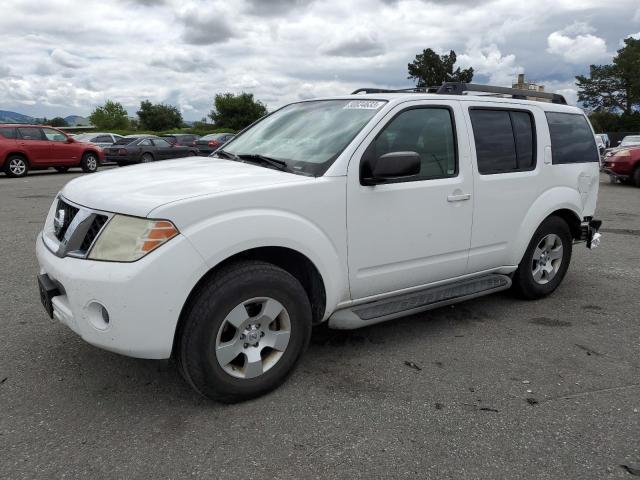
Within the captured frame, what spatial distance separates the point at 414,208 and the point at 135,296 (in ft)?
6.10

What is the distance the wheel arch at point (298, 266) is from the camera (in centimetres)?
304

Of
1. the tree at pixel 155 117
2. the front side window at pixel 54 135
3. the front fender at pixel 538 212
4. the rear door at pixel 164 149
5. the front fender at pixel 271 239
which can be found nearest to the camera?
the front fender at pixel 271 239

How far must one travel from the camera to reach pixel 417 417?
2867 mm

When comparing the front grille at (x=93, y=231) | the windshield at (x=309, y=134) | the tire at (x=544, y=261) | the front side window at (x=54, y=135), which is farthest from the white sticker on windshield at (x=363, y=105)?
the front side window at (x=54, y=135)

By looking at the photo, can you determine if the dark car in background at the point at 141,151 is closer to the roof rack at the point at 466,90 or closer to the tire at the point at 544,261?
the roof rack at the point at 466,90

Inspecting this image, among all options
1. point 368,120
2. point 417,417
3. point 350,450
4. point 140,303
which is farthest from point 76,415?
point 368,120

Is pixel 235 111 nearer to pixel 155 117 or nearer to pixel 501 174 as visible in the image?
pixel 155 117

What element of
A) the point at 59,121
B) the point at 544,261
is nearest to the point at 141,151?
the point at 544,261

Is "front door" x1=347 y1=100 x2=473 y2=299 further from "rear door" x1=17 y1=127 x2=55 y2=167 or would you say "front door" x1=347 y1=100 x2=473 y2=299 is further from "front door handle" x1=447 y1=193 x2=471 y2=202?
"rear door" x1=17 y1=127 x2=55 y2=167

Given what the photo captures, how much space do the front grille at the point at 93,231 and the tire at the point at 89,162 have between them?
16830 mm

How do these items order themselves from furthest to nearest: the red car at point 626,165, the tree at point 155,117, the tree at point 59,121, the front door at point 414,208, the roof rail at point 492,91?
→ the tree at point 59,121 < the tree at point 155,117 < the red car at point 626,165 < the roof rail at point 492,91 < the front door at point 414,208

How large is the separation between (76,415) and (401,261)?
2.11 meters

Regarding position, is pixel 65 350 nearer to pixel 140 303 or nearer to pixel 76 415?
pixel 76 415

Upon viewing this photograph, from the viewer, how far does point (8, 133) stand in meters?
16.0
